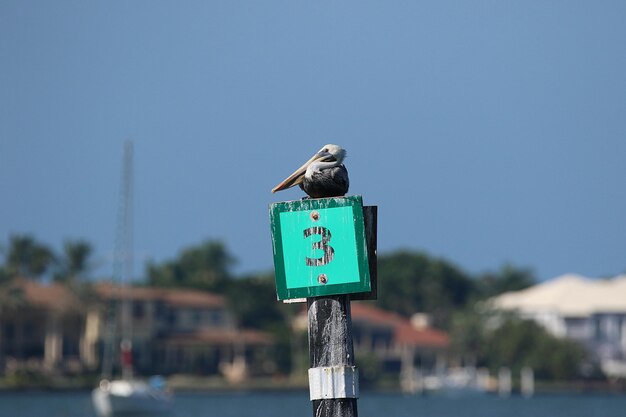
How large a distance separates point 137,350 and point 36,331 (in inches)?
306

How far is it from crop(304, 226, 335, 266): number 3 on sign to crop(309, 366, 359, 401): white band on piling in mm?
513

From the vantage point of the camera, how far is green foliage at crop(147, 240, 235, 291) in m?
134

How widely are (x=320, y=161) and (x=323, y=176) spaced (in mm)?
95

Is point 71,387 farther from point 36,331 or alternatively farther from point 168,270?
point 168,270

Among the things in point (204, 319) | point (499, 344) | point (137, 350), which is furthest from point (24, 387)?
point (499, 344)

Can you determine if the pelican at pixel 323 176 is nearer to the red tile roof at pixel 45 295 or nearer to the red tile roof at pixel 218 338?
the red tile roof at pixel 45 295

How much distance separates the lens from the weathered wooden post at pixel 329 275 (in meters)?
7.76

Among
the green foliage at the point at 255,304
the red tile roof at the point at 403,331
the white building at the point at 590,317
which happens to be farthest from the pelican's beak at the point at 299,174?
the white building at the point at 590,317

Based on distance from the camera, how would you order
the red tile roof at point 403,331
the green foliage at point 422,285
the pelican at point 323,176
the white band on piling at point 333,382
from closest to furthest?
1. the white band on piling at point 333,382
2. the pelican at point 323,176
3. the red tile roof at point 403,331
4. the green foliage at point 422,285

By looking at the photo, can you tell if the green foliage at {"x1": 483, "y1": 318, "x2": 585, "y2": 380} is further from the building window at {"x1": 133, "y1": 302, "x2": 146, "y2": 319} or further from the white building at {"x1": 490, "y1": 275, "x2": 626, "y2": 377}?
the building window at {"x1": 133, "y1": 302, "x2": 146, "y2": 319}

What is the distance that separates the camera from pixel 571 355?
12862cm

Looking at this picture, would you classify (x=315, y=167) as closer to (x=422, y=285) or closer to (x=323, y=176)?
(x=323, y=176)

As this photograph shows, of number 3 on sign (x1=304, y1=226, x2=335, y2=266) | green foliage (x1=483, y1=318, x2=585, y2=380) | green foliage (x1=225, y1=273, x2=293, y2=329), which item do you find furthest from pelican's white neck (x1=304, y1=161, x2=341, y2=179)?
green foliage (x1=483, y1=318, x2=585, y2=380)

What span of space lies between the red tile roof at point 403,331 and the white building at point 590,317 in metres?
5.83
